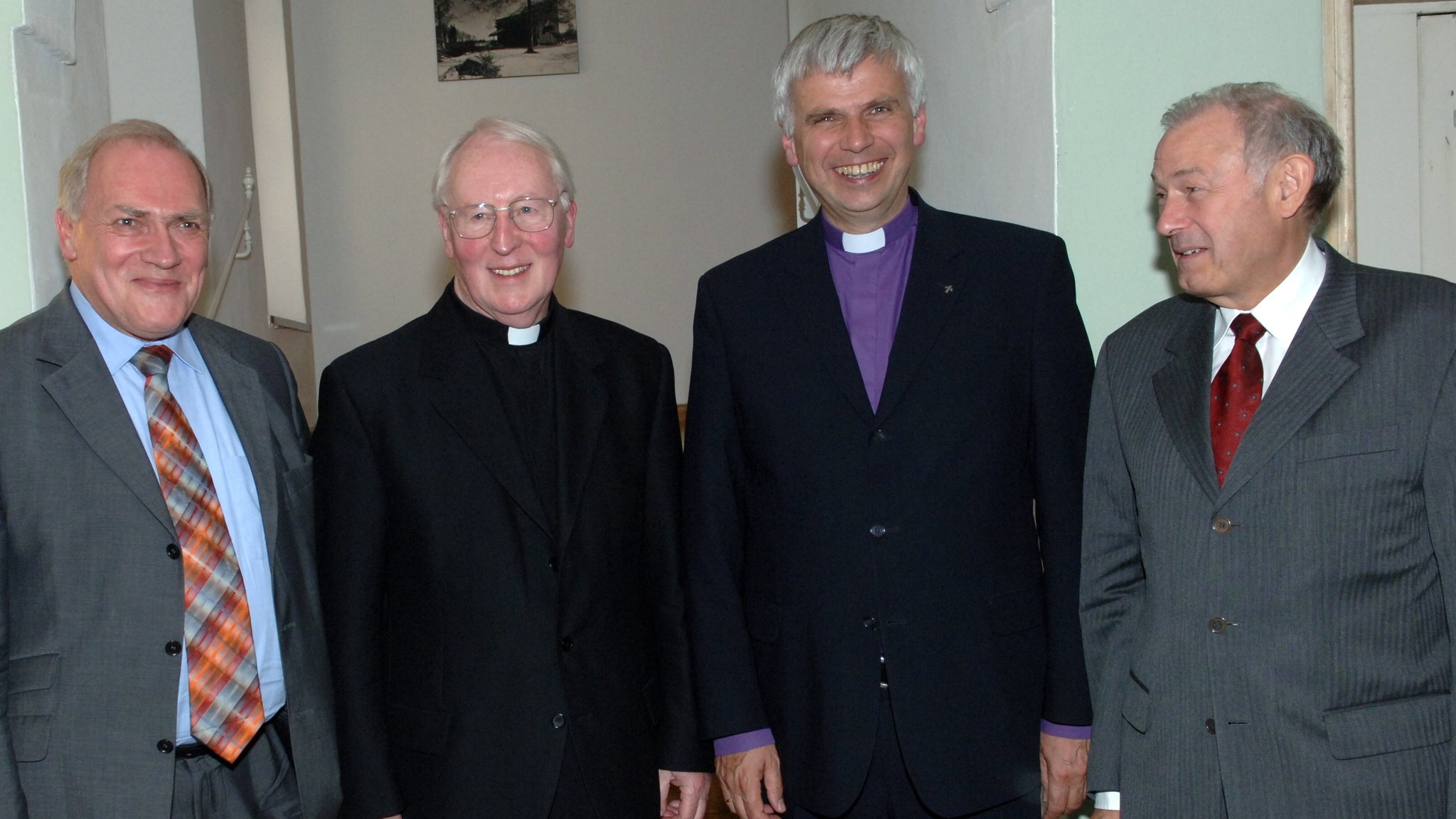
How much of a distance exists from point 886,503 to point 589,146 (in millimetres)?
6325

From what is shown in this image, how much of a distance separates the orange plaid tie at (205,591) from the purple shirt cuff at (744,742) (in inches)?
32.9

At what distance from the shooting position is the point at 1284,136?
1899mm

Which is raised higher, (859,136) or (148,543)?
(859,136)

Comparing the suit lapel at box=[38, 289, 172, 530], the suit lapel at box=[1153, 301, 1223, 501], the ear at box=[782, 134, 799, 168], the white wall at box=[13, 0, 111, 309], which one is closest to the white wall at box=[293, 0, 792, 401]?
the white wall at box=[13, 0, 111, 309]

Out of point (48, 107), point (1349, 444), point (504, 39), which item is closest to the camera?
point (1349, 444)

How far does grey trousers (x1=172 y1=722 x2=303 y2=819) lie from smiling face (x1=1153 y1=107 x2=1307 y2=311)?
5.89 ft

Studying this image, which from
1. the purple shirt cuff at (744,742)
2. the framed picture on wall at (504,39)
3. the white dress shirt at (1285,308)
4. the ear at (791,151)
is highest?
the framed picture on wall at (504,39)

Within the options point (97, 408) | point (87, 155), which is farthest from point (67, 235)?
point (97, 408)

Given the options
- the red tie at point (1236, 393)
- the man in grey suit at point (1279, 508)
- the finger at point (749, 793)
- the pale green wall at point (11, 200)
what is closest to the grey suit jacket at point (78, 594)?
the pale green wall at point (11, 200)

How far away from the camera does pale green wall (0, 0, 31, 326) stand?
238cm

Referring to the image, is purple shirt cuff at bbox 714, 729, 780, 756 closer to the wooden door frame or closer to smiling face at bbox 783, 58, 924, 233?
smiling face at bbox 783, 58, 924, 233

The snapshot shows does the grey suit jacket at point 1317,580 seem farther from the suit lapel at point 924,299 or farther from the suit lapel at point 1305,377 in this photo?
the suit lapel at point 924,299

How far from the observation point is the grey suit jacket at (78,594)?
189 centimetres

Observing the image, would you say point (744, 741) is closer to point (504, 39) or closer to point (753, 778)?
point (753, 778)
